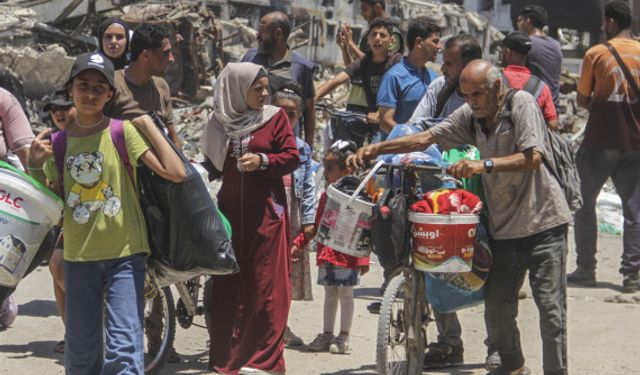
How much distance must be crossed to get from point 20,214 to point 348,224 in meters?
1.67

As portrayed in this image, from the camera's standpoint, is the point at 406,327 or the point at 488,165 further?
the point at 406,327

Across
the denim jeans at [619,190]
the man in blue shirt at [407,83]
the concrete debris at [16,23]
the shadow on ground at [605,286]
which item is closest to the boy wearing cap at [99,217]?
the man in blue shirt at [407,83]

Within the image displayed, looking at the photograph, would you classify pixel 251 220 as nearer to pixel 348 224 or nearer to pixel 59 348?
pixel 348 224

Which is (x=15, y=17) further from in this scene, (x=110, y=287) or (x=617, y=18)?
(x=110, y=287)

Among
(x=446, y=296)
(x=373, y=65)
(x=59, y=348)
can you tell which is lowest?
(x=59, y=348)

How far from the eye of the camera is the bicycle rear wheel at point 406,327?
6.30m

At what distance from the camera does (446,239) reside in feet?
19.6

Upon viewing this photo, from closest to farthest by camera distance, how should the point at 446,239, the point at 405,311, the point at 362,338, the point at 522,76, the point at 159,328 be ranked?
the point at 446,239 < the point at 405,311 < the point at 159,328 < the point at 522,76 < the point at 362,338

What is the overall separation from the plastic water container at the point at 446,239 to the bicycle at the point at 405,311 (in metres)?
0.18

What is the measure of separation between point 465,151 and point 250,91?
1.23 meters

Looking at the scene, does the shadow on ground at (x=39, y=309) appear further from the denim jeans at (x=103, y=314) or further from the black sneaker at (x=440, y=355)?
the denim jeans at (x=103, y=314)

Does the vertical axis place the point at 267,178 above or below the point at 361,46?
below

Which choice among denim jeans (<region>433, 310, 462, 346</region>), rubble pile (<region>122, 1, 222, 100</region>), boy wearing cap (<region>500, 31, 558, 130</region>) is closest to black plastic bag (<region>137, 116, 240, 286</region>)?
denim jeans (<region>433, 310, 462, 346</region>)

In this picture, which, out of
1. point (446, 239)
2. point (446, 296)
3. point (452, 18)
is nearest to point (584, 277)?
point (446, 296)
